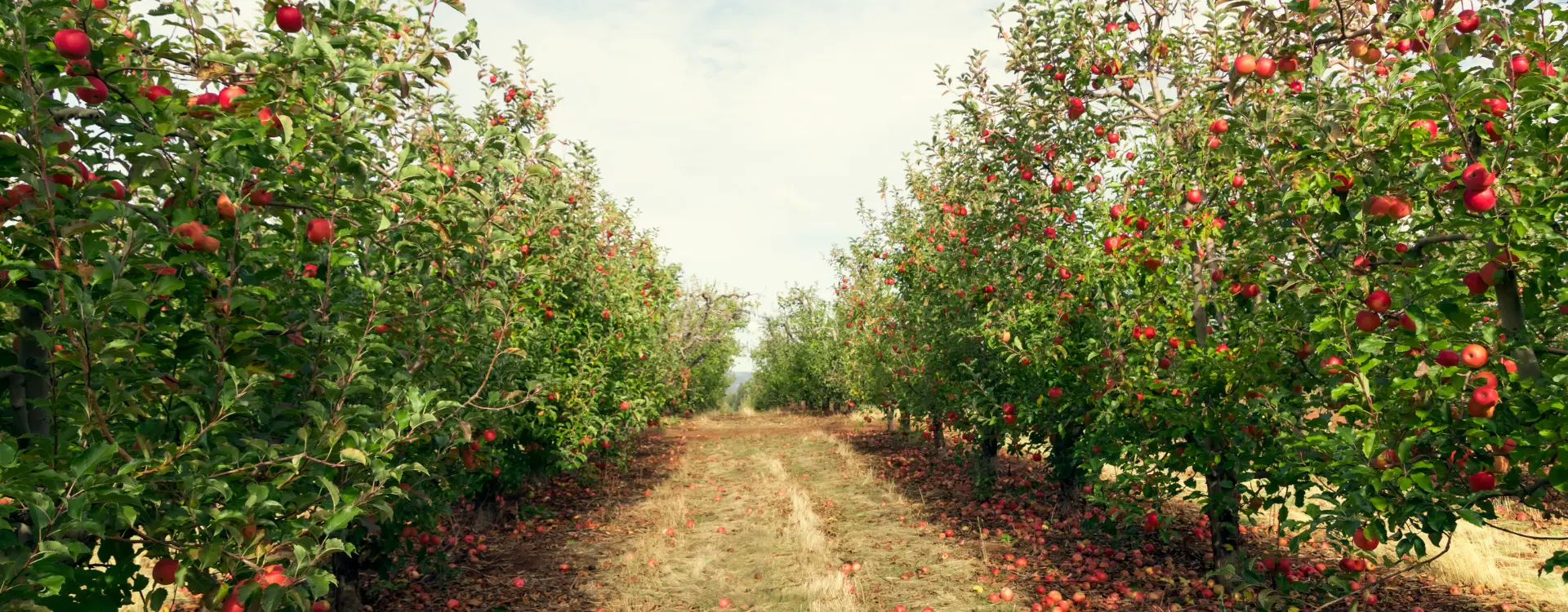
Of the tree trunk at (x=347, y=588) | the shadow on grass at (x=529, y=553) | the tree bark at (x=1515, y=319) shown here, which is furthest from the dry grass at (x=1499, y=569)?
the tree trunk at (x=347, y=588)

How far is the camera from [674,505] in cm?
1232

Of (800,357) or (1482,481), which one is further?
(800,357)

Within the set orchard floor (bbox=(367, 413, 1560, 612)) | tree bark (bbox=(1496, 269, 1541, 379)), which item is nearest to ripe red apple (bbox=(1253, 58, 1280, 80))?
tree bark (bbox=(1496, 269, 1541, 379))

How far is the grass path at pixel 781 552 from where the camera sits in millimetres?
7609

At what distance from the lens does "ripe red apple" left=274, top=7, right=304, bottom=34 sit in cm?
328

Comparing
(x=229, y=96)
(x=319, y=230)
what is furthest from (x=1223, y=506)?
(x=229, y=96)

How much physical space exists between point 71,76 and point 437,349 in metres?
2.42

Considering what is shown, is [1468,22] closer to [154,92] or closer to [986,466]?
[154,92]

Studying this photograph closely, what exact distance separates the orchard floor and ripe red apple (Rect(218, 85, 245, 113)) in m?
4.69

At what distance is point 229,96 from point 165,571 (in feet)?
6.66

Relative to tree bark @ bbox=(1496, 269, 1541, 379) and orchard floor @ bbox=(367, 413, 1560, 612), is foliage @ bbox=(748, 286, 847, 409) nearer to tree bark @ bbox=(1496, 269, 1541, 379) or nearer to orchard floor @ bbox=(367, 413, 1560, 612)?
orchard floor @ bbox=(367, 413, 1560, 612)

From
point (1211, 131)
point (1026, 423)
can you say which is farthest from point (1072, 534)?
point (1211, 131)

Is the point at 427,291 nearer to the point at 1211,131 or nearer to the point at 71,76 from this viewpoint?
the point at 71,76

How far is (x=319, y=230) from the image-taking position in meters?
3.30
